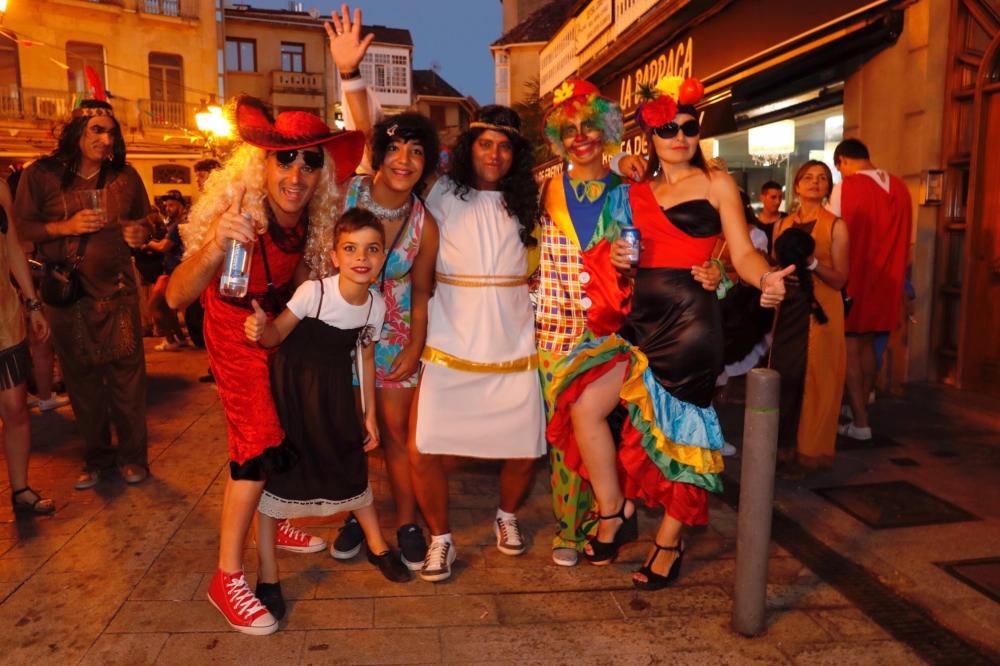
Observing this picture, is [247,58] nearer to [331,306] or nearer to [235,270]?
[331,306]

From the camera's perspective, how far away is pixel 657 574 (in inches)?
128

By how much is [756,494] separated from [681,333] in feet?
2.43

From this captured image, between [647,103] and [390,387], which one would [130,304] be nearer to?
[390,387]

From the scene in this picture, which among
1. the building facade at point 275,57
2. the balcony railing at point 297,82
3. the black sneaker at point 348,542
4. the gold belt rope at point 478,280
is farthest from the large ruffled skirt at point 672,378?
the balcony railing at point 297,82

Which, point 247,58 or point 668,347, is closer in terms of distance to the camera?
point 668,347

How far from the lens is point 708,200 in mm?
3127

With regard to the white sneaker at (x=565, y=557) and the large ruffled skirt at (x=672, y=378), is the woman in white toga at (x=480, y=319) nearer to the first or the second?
the large ruffled skirt at (x=672, y=378)

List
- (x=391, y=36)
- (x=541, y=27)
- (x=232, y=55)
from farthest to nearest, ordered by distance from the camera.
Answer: (x=391, y=36), (x=232, y=55), (x=541, y=27)

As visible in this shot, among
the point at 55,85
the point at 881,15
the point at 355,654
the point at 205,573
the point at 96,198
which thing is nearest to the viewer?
the point at 355,654

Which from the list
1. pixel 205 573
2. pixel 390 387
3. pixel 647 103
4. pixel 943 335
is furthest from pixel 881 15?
pixel 205 573

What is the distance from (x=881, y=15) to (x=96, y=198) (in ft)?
20.3

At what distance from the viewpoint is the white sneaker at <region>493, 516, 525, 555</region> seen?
3.60 metres

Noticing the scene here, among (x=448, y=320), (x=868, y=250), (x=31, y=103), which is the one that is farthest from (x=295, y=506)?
(x=31, y=103)

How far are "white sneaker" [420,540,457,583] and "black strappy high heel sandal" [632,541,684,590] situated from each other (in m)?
0.80
